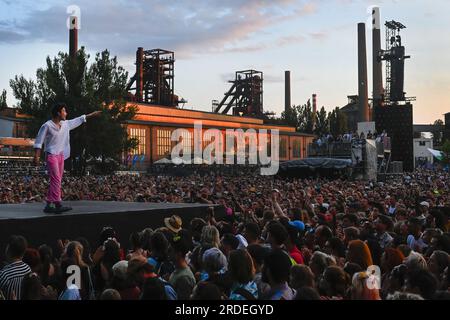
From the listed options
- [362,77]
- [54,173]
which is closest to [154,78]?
[362,77]

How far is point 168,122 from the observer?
57.5m

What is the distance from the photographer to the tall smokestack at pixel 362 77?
5903 centimetres

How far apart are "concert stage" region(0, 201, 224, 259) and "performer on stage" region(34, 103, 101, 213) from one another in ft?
1.04

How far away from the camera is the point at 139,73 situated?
6556cm

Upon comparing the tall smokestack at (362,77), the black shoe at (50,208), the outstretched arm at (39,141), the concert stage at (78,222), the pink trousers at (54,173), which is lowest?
the concert stage at (78,222)

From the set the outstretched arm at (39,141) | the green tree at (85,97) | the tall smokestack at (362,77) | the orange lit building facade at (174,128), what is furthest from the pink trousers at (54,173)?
the tall smokestack at (362,77)

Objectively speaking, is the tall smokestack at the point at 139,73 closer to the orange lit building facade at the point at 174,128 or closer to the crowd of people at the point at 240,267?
the orange lit building facade at the point at 174,128

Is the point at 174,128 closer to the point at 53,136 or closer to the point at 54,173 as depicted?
the point at 54,173

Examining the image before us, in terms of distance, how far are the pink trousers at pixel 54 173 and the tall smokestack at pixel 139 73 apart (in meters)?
58.6

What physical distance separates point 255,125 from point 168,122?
58.5ft

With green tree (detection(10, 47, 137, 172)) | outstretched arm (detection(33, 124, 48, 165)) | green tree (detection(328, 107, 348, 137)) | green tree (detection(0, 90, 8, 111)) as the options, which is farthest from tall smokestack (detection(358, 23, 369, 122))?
outstretched arm (detection(33, 124, 48, 165))

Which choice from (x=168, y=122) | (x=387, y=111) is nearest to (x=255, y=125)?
(x=168, y=122)

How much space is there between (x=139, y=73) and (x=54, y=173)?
2319 inches
